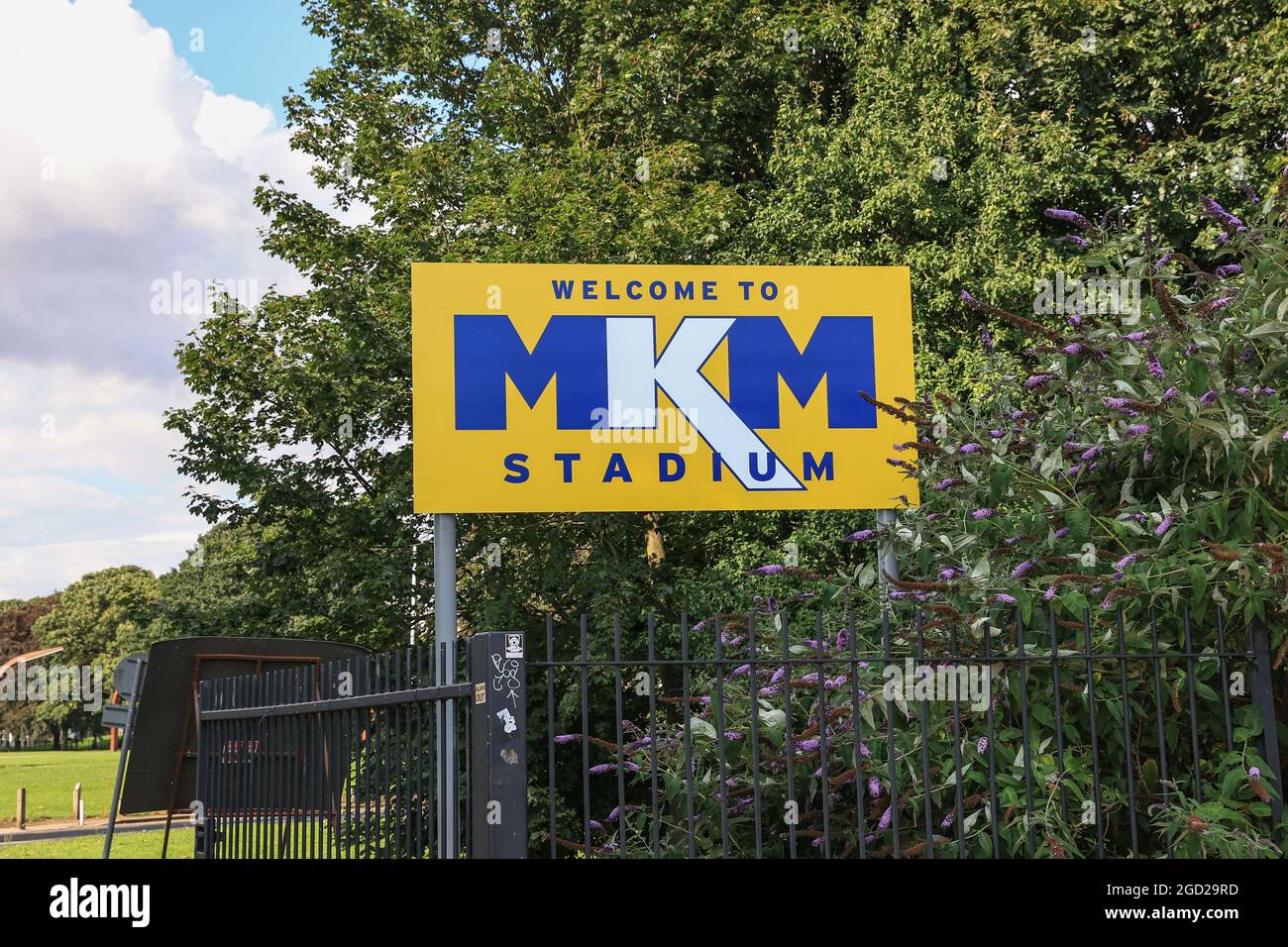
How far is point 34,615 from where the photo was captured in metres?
75.2

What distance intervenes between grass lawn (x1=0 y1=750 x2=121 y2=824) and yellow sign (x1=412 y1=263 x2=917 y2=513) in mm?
15924

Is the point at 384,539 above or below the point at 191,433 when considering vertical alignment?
below

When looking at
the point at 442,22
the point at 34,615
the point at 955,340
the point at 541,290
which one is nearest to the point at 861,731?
the point at 541,290

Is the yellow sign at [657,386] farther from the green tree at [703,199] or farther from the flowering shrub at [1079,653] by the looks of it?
the green tree at [703,199]

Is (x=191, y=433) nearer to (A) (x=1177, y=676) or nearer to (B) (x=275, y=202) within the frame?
(B) (x=275, y=202)

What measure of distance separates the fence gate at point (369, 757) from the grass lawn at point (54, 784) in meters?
15.8

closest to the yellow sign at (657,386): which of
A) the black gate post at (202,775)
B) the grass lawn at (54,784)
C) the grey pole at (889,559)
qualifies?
the grey pole at (889,559)

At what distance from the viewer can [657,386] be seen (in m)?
9.16

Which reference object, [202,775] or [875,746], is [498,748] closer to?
[875,746]

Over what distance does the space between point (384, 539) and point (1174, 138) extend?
11.8 meters

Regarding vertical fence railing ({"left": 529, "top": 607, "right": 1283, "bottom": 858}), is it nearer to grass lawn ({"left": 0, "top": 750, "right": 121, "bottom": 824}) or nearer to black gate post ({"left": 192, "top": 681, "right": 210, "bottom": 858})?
black gate post ({"left": 192, "top": 681, "right": 210, "bottom": 858})

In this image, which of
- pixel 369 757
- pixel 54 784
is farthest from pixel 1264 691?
pixel 54 784

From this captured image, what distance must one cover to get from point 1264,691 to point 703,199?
1190 centimetres

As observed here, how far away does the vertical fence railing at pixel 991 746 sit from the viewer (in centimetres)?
548
